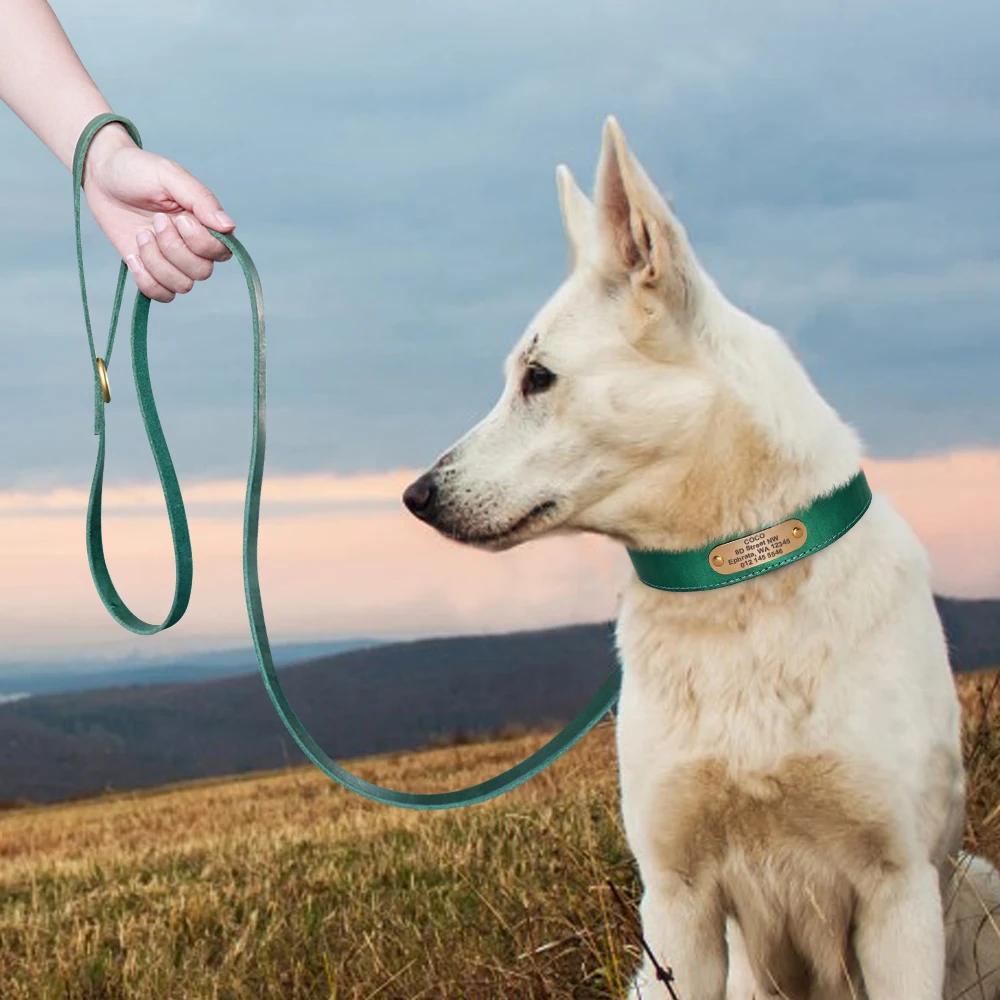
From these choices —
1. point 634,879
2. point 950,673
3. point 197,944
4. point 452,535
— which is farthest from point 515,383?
point 197,944

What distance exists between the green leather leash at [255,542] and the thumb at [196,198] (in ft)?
0.11

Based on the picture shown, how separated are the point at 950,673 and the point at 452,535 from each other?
130 cm

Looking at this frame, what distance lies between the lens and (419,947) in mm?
4719

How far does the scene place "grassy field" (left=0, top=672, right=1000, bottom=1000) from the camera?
14.2 ft

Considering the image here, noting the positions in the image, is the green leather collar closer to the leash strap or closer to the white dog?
the white dog

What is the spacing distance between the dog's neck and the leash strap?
77 cm

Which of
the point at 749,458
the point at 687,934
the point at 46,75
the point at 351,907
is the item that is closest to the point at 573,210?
the point at 749,458

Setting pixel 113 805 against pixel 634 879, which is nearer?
pixel 634 879

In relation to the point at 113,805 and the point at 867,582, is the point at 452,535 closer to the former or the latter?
the point at 867,582

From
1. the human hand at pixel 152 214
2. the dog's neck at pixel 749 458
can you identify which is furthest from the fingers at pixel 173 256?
the dog's neck at pixel 749 458

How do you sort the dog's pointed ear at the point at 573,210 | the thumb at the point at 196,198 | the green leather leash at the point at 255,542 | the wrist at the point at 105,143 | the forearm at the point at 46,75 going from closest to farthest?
the thumb at the point at 196,198
the green leather leash at the point at 255,542
the wrist at the point at 105,143
the forearm at the point at 46,75
the dog's pointed ear at the point at 573,210

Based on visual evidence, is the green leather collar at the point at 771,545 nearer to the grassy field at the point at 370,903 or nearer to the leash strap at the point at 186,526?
the leash strap at the point at 186,526

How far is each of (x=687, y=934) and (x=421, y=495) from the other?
1.25 meters

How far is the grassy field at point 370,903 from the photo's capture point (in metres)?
4.33
